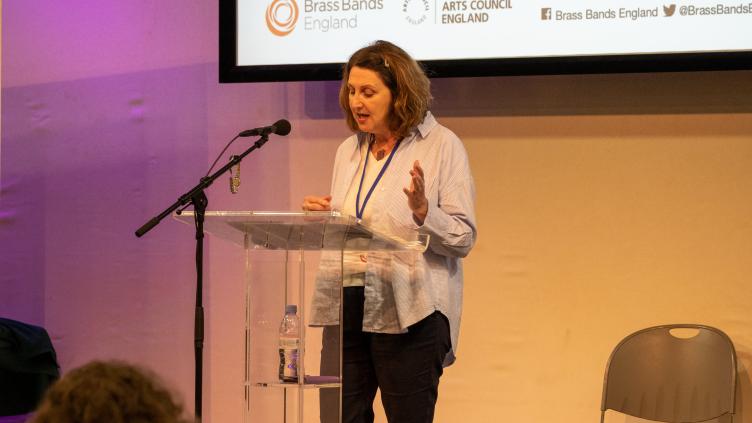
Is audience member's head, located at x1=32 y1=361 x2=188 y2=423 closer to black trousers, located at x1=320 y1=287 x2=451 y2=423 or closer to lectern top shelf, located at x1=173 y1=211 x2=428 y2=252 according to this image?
lectern top shelf, located at x1=173 y1=211 x2=428 y2=252

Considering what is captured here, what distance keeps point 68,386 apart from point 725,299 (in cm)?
318

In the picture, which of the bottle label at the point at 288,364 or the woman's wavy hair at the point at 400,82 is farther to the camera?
the woman's wavy hair at the point at 400,82

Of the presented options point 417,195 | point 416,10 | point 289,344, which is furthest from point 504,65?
point 289,344

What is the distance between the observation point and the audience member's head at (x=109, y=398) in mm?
1052

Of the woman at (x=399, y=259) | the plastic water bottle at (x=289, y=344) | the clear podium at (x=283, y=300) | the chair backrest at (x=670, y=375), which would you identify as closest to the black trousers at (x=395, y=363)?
the woman at (x=399, y=259)

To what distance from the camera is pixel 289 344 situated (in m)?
2.42

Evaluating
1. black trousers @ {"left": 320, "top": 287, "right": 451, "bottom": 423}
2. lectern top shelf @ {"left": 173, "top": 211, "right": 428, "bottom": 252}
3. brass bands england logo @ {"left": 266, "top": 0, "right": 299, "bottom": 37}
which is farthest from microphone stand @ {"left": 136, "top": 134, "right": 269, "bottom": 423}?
brass bands england logo @ {"left": 266, "top": 0, "right": 299, "bottom": 37}

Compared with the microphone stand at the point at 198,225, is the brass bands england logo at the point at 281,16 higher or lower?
higher

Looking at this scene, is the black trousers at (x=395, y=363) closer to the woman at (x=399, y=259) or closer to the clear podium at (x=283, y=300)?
the woman at (x=399, y=259)

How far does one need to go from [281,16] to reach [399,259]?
5.74 feet

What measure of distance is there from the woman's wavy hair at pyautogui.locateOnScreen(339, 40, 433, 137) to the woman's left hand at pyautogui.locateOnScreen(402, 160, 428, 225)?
33 centimetres

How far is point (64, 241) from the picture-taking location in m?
4.57

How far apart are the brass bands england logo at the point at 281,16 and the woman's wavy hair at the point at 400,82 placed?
4.23 ft

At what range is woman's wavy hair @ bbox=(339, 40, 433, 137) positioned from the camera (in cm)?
273
